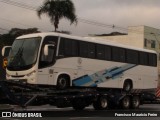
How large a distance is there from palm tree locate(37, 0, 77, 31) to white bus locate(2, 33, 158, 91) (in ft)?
63.0

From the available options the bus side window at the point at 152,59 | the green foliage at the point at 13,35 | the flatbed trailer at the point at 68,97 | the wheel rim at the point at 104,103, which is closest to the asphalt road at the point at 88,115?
the flatbed trailer at the point at 68,97

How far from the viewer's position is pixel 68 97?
75.9 ft

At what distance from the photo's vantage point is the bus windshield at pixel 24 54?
2219 cm

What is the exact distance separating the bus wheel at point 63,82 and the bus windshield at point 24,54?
1943 millimetres

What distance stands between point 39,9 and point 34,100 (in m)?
30.8

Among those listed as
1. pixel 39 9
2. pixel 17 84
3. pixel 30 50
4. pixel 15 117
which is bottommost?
pixel 15 117

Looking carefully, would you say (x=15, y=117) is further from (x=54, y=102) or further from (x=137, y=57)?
(x=137, y=57)

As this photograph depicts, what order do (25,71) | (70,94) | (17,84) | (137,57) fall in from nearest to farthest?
1. (17,84)
2. (25,71)
3. (70,94)
4. (137,57)

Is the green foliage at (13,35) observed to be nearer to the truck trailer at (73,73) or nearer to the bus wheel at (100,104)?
the truck trailer at (73,73)

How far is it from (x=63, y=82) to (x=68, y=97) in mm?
909

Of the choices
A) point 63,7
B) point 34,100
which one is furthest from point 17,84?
point 63,7

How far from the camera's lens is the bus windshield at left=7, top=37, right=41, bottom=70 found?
72.8 feet

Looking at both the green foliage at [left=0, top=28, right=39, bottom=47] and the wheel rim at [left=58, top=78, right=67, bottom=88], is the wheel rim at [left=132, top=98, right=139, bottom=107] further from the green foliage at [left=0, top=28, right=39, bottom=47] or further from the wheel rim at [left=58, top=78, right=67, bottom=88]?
the green foliage at [left=0, top=28, right=39, bottom=47]

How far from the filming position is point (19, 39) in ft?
78.2
